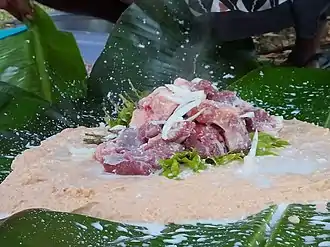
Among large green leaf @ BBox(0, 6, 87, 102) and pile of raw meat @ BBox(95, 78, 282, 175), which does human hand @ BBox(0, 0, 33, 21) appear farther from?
pile of raw meat @ BBox(95, 78, 282, 175)

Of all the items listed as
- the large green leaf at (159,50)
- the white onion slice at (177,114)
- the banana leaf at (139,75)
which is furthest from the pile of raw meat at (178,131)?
the large green leaf at (159,50)

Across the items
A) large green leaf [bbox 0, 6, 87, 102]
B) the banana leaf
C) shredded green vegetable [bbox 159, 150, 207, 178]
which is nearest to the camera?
shredded green vegetable [bbox 159, 150, 207, 178]

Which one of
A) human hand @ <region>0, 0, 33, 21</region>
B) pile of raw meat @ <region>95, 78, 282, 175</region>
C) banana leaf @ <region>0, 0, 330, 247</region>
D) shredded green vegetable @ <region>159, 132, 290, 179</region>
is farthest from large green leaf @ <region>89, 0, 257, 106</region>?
shredded green vegetable @ <region>159, 132, 290, 179</region>

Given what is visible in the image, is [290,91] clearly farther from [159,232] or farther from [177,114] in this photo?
[159,232]

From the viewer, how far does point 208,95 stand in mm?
1093

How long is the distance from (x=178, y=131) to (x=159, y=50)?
0.53 meters

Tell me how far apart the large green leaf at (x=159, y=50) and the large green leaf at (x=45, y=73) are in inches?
3.0

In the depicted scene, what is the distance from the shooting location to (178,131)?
0.99 metres

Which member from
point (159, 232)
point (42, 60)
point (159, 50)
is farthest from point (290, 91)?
point (159, 232)

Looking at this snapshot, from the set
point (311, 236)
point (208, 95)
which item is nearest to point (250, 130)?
point (208, 95)

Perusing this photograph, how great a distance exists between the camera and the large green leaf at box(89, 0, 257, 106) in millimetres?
1465

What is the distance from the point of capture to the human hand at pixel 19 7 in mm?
1400

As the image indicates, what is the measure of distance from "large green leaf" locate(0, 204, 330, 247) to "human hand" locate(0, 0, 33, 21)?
2.66ft

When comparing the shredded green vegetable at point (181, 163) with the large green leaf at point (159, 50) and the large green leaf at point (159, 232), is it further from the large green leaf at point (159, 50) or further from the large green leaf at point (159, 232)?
the large green leaf at point (159, 50)
